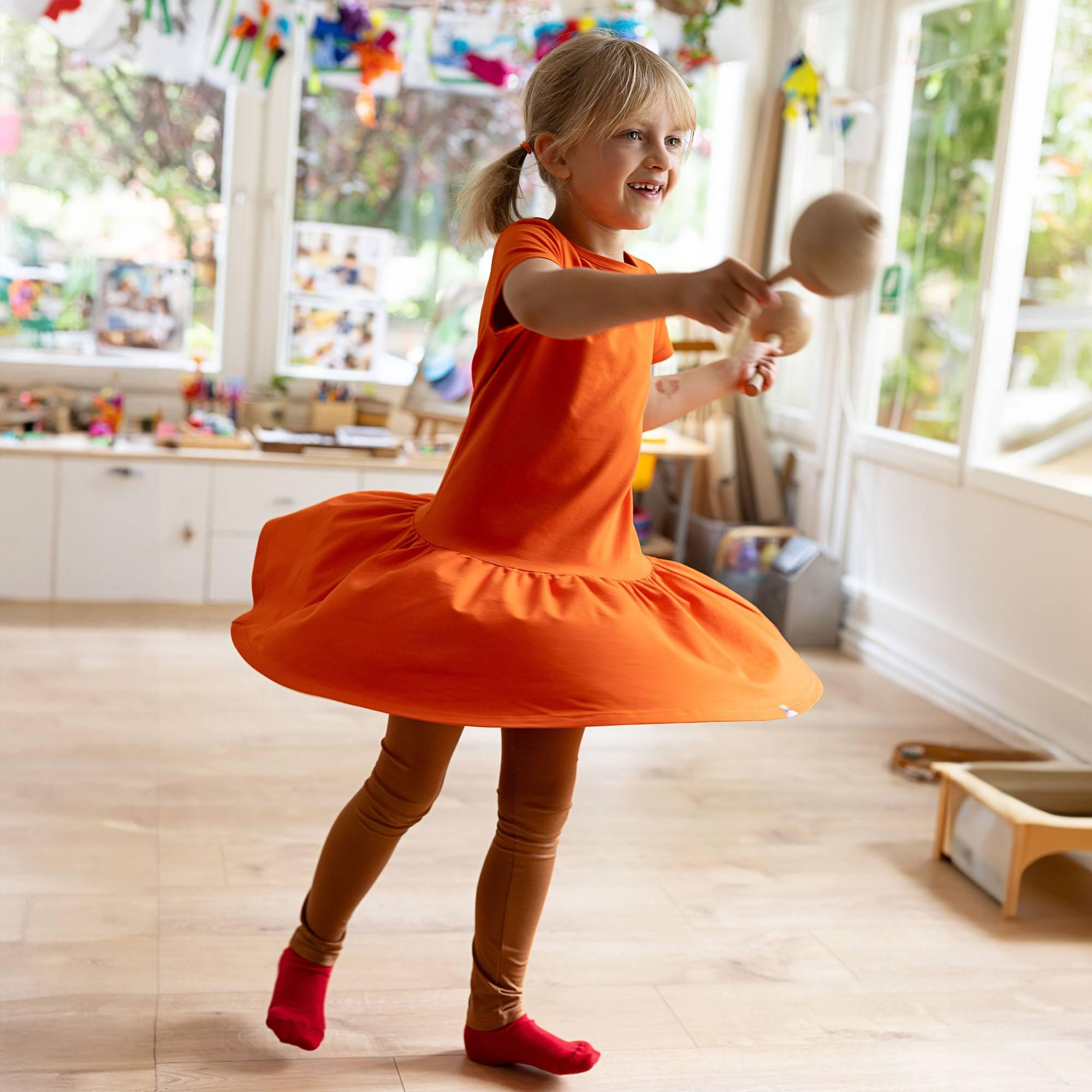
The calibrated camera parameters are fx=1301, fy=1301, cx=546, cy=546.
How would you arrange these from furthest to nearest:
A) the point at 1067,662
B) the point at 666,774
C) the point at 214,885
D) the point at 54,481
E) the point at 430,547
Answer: the point at 54,481
the point at 1067,662
the point at 666,774
the point at 214,885
the point at 430,547

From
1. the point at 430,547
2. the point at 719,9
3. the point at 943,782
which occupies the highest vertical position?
the point at 719,9

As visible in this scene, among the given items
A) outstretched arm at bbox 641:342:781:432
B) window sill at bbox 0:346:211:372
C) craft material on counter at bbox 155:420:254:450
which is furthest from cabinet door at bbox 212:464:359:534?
outstretched arm at bbox 641:342:781:432

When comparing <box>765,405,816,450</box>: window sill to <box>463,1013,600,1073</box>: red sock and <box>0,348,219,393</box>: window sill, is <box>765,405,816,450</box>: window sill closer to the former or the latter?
<box>0,348,219,393</box>: window sill

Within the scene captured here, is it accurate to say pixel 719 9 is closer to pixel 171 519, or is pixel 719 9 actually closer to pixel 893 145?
pixel 893 145

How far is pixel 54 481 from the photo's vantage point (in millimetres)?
3836

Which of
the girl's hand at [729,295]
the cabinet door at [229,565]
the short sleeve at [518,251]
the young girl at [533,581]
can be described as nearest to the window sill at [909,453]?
the cabinet door at [229,565]

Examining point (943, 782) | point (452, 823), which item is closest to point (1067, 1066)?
point (943, 782)

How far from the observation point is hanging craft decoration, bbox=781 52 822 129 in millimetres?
4086

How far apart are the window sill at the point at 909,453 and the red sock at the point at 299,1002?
8.05 ft

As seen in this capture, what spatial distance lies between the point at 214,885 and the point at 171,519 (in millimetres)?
2007

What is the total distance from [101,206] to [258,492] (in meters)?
1.17

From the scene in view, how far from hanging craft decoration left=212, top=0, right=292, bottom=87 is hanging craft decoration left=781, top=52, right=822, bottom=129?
1.62 metres

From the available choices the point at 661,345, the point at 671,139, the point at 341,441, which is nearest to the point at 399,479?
the point at 341,441

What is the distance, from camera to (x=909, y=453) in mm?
3758
